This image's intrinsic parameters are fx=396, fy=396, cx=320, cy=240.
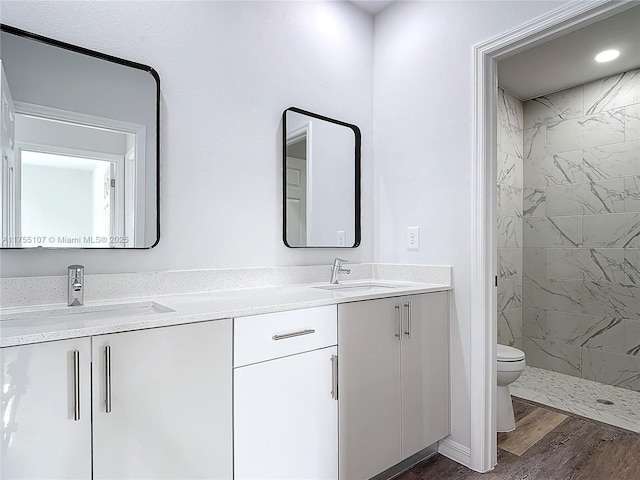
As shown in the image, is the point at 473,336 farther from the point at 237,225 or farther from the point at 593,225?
the point at 593,225

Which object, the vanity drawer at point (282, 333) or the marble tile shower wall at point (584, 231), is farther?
the marble tile shower wall at point (584, 231)

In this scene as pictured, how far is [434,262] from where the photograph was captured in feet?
7.00

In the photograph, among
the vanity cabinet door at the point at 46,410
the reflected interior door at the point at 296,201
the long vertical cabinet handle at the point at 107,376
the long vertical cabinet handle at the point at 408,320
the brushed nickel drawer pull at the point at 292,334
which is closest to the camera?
the vanity cabinet door at the point at 46,410

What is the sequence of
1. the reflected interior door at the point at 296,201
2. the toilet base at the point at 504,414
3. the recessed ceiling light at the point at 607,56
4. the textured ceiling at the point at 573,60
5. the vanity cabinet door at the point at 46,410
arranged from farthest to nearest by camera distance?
the recessed ceiling light at the point at 607,56 < the textured ceiling at the point at 573,60 < the toilet base at the point at 504,414 < the reflected interior door at the point at 296,201 < the vanity cabinet door at the point at 46,410

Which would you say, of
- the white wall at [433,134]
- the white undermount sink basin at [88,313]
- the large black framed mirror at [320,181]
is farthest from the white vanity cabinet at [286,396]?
the white wall at [433,134]

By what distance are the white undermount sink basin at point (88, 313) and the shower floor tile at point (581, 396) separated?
261 centimetres

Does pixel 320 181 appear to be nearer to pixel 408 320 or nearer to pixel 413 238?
pixel 413 238

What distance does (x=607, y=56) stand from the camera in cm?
279

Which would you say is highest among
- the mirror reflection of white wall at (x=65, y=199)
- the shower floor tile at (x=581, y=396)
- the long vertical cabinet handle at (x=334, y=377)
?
the mirror reflection of white wall at (x=65, y=199)

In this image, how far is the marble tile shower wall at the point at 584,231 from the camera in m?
3.00

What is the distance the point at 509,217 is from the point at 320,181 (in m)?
2.06

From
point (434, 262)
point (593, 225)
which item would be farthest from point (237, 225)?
point (593, 225)

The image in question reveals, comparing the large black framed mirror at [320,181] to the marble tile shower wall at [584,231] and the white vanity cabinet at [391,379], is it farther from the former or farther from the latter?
the marble tile shower wall at [584,231]

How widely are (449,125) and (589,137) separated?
6.24 ft
